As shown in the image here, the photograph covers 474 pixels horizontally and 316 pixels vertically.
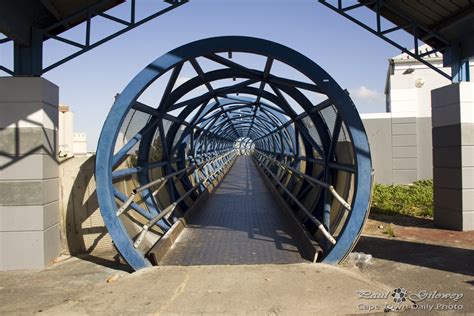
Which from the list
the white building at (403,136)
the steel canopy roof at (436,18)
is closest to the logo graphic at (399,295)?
the steel canopy roof at (436,18)

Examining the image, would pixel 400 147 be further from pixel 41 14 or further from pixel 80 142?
pixel 80 142

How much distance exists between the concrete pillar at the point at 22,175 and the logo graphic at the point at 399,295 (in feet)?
14.6

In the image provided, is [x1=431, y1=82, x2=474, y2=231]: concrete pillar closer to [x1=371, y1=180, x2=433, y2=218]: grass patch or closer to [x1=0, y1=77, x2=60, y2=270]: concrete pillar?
[x1=371, y1=180, x2=433, y2=218]: grass patch

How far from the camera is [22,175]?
621 centimetres

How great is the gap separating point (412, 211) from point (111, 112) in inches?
292

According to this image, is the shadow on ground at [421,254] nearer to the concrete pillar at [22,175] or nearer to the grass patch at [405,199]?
the grass patch at [405,199]

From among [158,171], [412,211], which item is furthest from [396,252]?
[158,171]

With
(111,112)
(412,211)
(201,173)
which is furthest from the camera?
(201,173)

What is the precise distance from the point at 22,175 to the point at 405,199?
9.16 meters

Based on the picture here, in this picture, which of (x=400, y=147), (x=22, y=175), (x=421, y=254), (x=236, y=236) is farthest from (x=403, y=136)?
(x=22, y=175)

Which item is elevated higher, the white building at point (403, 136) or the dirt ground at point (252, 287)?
the white building at point (403, 136)

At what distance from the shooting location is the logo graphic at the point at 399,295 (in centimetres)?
445

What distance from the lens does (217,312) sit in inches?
165

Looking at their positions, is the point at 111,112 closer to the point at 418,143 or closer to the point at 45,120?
the point at 45,120
